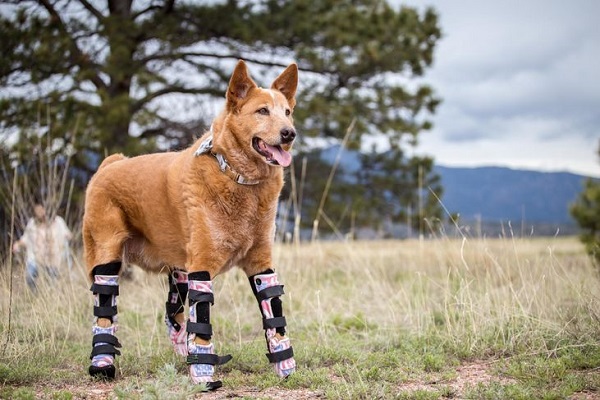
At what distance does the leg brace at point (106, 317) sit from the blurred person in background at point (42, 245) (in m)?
2.34

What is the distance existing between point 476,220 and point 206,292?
4.86m

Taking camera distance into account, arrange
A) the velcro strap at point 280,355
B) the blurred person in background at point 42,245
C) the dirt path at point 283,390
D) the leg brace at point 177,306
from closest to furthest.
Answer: the dirt path at point 283,390 → the velcro strap at point 280,355 → the leg brace at point 177,306 → the blurred person in background at point 42,245

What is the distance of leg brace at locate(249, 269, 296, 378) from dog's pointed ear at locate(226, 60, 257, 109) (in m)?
1.15

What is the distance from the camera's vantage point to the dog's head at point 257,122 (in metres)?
3.86

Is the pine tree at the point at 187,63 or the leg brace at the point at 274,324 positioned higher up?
the pine tree at the point at 187,63

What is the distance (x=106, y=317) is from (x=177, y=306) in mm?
617

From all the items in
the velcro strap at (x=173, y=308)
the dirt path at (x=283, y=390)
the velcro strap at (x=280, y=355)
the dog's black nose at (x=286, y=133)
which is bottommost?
the dirt path at (x=283, y=390)

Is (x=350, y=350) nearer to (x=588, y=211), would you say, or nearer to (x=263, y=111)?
(x=263, y=111)

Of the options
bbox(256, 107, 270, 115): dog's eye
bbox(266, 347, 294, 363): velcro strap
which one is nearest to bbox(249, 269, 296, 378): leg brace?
bbox(266, 347, 294, 363): velcro strap

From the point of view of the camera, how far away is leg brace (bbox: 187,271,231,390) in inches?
154

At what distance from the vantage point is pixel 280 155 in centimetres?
388

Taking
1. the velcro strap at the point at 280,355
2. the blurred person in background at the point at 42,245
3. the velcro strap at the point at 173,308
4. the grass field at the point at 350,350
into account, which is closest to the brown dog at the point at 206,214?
the velcro strap at the point at 280,355

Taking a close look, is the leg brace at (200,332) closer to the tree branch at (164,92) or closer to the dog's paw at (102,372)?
the dog's paw at (102,372)

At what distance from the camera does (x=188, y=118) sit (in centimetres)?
1345
